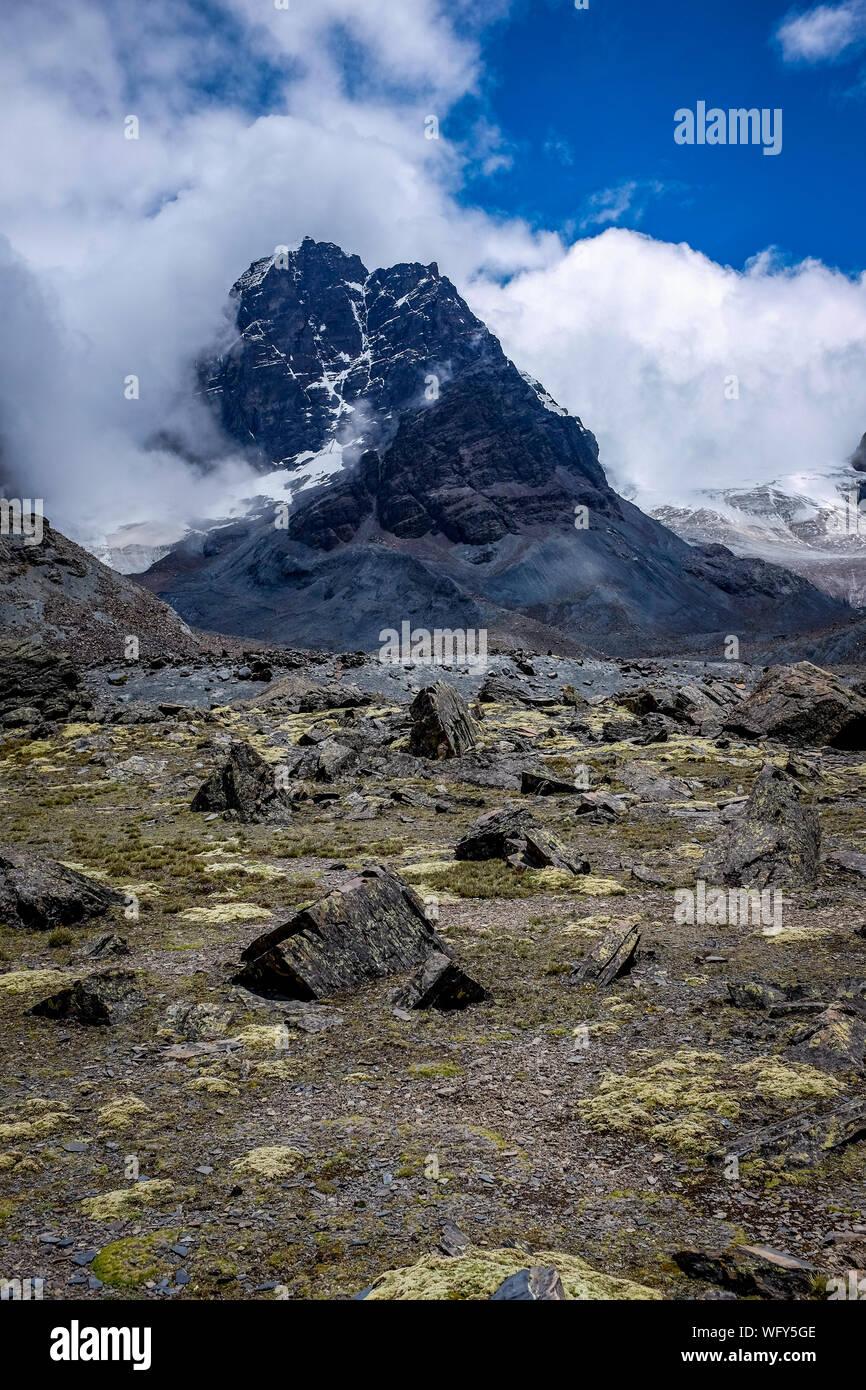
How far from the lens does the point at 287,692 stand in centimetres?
5688

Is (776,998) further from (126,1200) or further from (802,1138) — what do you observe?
(126,1200)

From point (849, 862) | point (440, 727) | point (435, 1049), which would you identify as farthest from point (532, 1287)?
point (440, 727)

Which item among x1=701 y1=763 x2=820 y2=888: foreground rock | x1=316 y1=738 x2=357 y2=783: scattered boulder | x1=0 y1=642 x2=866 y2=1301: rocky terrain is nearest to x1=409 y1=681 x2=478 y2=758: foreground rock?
x1=316 y1=738 x2=357 y2=783: scattered boulder

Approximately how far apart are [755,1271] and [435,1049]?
5937mm

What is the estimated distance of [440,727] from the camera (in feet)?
130

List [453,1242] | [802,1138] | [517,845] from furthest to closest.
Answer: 1. [517,845]
2. [802,1138]
3. [453,1242]

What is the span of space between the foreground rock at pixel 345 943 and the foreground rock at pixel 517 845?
695 cm

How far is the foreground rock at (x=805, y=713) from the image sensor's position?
137ft

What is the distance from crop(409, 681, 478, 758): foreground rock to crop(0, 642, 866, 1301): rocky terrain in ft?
29.8

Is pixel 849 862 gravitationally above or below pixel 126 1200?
above

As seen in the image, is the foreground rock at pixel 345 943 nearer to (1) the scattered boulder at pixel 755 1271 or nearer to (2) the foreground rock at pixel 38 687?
(1) the scattered boulder at pixel 755 1271

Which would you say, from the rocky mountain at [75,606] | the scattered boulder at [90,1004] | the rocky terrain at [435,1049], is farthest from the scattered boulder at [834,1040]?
the rocky mountain at [75,606]
